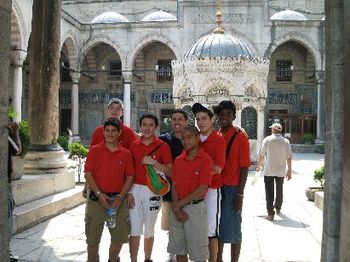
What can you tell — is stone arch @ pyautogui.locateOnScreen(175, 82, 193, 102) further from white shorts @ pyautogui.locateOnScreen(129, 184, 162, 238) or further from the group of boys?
white shorts @ pyautogui.locateOnScreen(129, 184, 162, 238)

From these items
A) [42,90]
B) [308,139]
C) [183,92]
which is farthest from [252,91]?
[308,139]

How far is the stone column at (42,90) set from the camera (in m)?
6.64

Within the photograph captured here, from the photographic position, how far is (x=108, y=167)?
3.49 m

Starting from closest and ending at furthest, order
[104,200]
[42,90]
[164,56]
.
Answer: [104,200]
[42,90]
[164,56]

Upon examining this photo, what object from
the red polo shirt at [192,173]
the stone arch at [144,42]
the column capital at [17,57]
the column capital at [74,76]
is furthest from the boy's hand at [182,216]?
the column capital at [74,76]

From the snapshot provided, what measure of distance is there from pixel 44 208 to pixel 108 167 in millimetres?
2685

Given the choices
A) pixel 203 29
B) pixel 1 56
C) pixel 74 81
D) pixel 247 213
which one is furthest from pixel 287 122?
pixel 1 56

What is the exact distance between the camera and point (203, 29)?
23547 mm

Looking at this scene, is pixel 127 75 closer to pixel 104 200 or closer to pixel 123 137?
pixel 123 137

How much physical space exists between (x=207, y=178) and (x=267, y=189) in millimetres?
3344

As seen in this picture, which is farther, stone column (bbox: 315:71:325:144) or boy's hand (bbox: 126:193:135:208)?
stone column (bbox: 315:71:325:144)

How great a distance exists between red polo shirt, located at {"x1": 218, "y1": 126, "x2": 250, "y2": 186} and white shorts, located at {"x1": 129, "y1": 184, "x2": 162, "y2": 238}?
0.66 m

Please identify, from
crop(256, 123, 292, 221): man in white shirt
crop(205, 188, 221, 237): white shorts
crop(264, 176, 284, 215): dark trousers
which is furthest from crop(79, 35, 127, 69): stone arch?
crop(205, 188, 221, 237): white shorts

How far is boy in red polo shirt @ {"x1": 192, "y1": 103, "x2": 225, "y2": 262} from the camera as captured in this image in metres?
3.55
